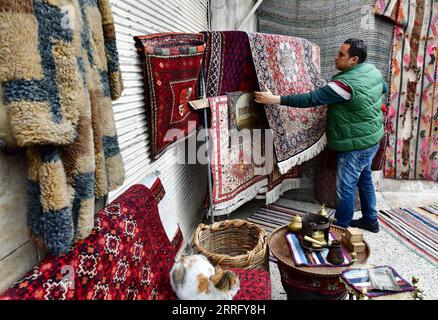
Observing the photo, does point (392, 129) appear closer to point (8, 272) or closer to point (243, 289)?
point (243, 289)

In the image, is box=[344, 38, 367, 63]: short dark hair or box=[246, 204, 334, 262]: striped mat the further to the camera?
box=[246, 204, 334, 262]: striped mat

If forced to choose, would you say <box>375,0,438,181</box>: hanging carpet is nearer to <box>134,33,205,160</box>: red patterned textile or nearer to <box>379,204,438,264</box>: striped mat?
<box>379,204,438,264</box>: striped mat

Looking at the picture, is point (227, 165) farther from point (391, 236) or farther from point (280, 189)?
point (391, 236)

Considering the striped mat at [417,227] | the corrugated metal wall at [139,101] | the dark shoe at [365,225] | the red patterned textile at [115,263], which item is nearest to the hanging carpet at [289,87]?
the corrugated metal wall at [139,101]

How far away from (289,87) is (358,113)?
0.63 meters

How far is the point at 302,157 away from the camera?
9.86ft

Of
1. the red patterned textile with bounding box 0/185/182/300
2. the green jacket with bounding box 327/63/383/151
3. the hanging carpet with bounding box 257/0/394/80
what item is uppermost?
the hanging carpet with bounding box 257/0/394/80

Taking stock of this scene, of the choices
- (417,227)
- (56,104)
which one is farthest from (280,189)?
(56,104)

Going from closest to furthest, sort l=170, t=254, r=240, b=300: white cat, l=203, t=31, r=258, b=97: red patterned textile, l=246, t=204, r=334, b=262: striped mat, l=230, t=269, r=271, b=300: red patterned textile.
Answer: l=170, t=254, r=240, b=300: white cat, l=230, t=269, r=271, b=300: red patterned textile, l=203, t=31, r=258, b=97: red patterned textile, l=246, t=204, r=334, b=262: striped mat

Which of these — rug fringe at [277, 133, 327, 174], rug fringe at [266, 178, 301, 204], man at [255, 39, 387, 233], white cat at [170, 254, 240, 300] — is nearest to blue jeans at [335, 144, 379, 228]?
man at [255, 39, 387, 233]

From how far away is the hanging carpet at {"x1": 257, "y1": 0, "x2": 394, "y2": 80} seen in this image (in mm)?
3666

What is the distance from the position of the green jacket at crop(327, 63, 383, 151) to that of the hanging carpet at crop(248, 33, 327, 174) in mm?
305

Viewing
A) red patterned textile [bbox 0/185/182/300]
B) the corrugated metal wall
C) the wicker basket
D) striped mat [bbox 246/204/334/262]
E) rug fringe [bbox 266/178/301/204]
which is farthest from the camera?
striped mat [bbox 246/204/334/262]

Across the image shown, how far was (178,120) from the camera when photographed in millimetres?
2074
